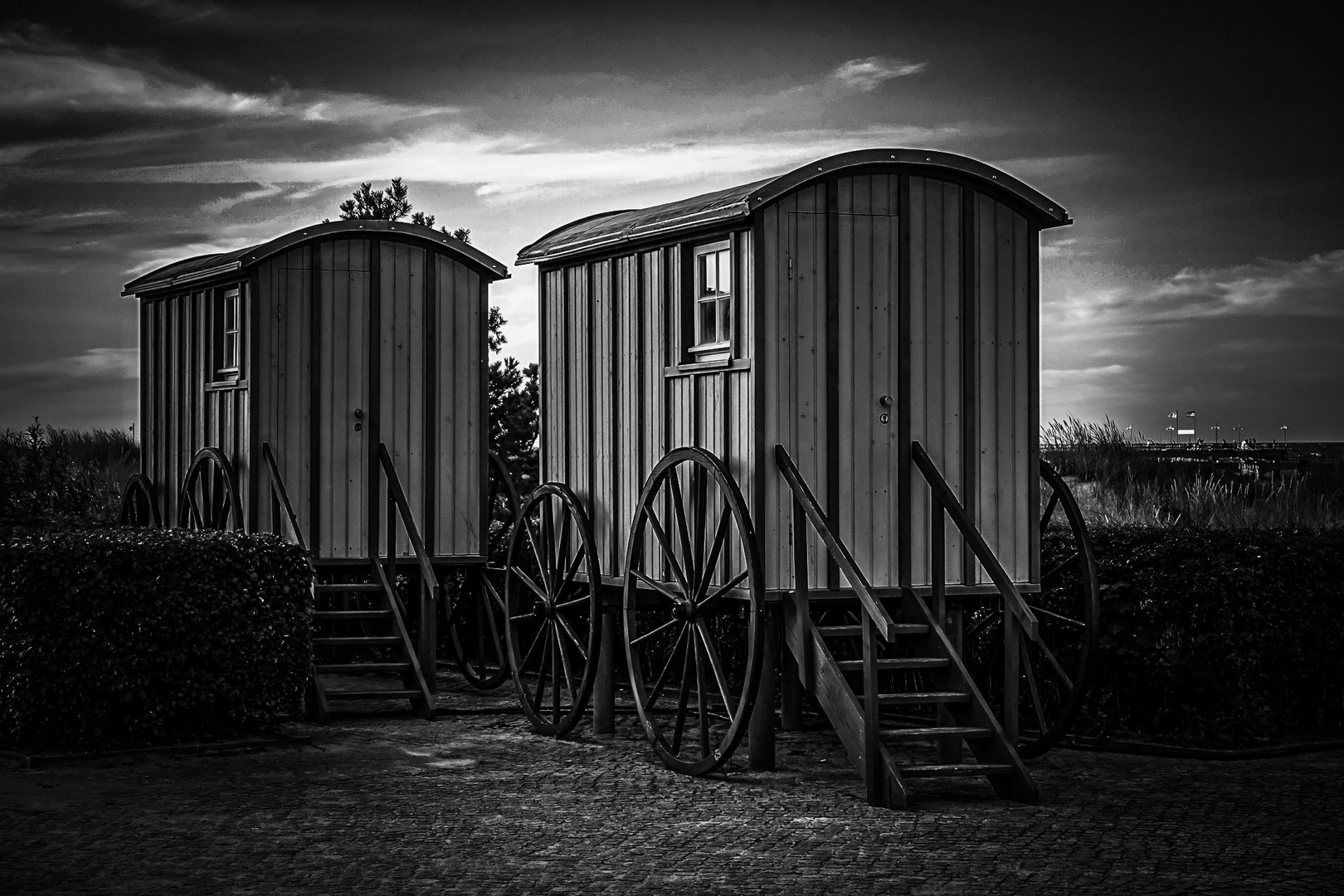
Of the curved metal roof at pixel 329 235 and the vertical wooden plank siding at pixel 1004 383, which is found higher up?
the curved metal roof at pixel 329 235

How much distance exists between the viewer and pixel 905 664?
1036cm

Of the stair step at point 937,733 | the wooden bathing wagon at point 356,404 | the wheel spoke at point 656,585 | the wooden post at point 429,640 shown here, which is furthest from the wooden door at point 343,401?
the stair step at point 937,733

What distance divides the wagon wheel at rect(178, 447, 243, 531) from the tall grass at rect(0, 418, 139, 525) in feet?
11.7

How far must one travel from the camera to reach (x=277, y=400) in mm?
15062

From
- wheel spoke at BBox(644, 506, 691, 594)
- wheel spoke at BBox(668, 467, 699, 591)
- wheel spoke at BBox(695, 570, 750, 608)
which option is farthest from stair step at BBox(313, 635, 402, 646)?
wheel spoke at BBox(695, 570, 750, 608)

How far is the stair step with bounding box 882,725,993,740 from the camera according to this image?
9.83 m

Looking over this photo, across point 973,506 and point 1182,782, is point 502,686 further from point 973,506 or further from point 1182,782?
point 1182,782

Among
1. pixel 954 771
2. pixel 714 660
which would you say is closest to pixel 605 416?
pixel 714 660

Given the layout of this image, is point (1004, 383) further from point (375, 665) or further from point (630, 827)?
point (375, 665)

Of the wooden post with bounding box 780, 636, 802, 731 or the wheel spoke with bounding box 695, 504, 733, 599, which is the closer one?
the wheel spoke with bounding box 695, 504, 733, 599

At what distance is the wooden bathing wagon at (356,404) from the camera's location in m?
15.0

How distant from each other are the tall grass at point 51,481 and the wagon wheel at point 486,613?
208 inches

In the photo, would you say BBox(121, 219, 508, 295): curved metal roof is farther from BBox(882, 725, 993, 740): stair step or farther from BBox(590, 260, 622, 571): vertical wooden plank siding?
BBox(882, 725, 993, 740): stair step

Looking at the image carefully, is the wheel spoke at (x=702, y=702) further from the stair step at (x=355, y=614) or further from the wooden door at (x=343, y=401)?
the wooden door at (x=343, y=401)
